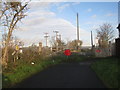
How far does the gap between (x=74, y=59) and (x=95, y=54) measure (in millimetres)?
7868

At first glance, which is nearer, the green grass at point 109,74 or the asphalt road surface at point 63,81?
the green grass at point 109,74

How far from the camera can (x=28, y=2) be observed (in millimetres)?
14531

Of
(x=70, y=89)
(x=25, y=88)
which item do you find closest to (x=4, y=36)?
(x=25, y=88)

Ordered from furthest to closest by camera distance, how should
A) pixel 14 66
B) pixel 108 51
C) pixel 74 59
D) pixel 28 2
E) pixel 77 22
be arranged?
pixel 77 22 < pixel 108 51 < pixel 74 59 < pixel 28 2 < pixel 14 66

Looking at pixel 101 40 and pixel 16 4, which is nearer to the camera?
pixel 16 4

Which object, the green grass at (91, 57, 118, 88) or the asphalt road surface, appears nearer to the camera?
the green grass at (91, 57, 118, 88)

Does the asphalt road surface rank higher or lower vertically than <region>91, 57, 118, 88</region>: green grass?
lower

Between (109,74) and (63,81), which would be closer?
(109,74)

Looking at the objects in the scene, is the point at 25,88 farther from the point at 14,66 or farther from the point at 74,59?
the point at 74,59

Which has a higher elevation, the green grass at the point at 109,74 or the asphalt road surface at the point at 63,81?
the green grass at the point at 109,74

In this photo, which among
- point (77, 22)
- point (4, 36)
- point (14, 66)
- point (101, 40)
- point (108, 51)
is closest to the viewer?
point (14, 66)

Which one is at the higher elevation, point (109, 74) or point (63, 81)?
point (109, 74)

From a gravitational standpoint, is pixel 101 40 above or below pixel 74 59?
above

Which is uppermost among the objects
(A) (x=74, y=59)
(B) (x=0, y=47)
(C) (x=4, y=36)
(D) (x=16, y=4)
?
(D) (x=16, y=4)
